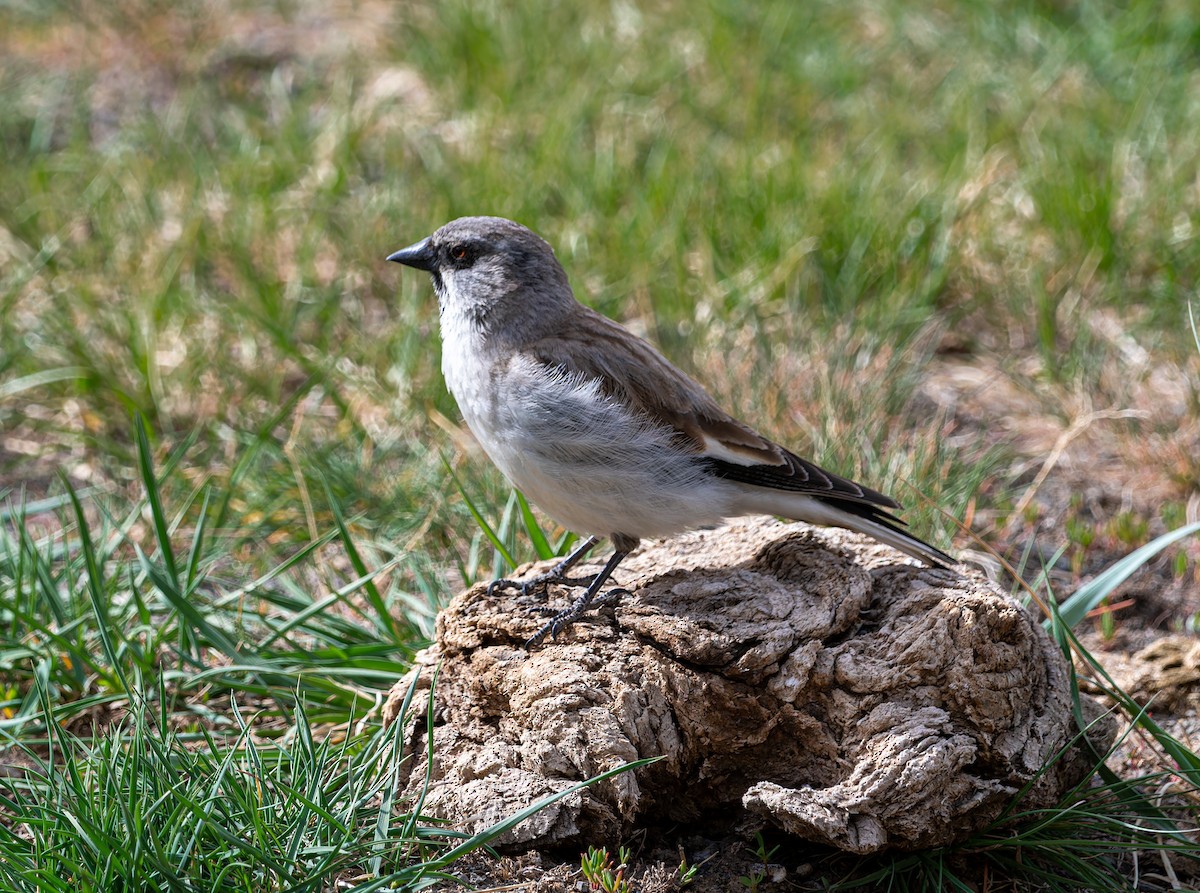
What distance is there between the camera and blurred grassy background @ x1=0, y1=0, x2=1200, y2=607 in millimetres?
5574

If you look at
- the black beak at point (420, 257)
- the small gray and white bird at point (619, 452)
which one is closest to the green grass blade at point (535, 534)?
the small gray and white bird at point (619, 452)

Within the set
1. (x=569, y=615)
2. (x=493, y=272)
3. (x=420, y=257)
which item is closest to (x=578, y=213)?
(x=420, y=257)

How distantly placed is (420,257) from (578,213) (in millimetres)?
2279

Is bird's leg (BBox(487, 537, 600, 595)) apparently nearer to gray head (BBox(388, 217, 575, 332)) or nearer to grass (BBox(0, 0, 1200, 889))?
grass (BBox(0, 0, 1200, 889))

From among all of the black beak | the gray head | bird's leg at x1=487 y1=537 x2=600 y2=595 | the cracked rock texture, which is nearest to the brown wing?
the gray head

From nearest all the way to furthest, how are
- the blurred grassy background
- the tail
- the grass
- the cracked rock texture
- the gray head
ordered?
1. the cracked rock texture
2. the tail
3. the grass
4. the gray head
5. the blurred grassy background

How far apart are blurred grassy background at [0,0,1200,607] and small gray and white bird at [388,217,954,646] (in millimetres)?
872

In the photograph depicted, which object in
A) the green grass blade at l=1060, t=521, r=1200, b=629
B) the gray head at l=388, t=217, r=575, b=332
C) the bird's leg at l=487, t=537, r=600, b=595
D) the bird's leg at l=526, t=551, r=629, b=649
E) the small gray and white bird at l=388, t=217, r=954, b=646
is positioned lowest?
the green grass blade at l=1060, t=521, r=1200, b=629

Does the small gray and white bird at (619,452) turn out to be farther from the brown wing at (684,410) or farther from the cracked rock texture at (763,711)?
the cracked rock texture at (763,711)

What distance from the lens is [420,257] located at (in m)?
4.58

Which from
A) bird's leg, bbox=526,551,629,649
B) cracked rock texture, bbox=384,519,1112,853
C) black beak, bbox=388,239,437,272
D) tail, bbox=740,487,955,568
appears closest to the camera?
cracked rock texture, bbox=384,519,1112,853

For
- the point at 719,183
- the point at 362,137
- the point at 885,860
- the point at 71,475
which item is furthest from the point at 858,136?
the point at 885,860

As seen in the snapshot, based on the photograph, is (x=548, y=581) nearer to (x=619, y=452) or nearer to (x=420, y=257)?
(x=619, y=452)

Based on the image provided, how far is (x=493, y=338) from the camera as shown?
4.27m
